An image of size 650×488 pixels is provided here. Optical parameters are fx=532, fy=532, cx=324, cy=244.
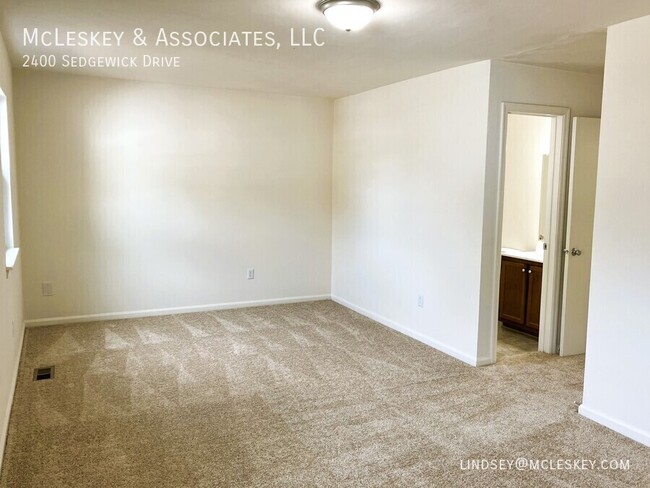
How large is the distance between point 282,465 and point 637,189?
2.37 meters

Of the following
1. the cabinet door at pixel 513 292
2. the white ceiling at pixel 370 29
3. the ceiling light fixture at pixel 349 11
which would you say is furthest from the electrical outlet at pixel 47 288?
the cabinet door at pixel 513 292

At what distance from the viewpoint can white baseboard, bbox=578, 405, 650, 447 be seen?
2.93m

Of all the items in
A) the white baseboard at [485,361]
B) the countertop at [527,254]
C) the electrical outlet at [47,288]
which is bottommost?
the white baseboard at [485,361]

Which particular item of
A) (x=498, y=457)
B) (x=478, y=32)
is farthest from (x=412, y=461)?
(x=478, y=32)

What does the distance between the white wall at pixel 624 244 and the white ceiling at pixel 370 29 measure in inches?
11.8

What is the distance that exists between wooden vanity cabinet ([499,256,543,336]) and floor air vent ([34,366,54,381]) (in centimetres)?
395

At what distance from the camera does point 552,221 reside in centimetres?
432

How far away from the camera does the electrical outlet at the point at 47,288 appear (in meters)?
4.96

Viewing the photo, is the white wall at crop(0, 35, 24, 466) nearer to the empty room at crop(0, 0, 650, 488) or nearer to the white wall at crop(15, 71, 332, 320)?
the empty room at crop(0, 0, 650, 488)

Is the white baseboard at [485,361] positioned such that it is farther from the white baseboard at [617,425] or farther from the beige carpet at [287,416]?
the white baseboard at [617,425]

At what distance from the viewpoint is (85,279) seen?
512 centimetres

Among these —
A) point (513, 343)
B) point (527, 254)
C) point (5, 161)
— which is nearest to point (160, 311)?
point (5, 161)

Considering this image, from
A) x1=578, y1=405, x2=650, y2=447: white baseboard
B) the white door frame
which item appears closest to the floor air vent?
the white door frame

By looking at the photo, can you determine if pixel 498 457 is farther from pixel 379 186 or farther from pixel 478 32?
pixel 379 186
